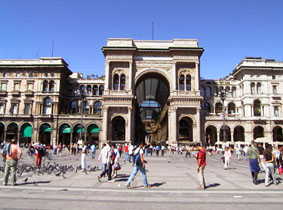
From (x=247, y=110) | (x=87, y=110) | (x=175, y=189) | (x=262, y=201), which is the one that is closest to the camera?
(x=262, y=201)

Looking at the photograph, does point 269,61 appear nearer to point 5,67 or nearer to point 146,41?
point 146,41

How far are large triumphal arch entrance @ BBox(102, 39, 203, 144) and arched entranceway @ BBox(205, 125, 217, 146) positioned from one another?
9295mm

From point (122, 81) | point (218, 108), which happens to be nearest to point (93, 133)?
point (122, 81)

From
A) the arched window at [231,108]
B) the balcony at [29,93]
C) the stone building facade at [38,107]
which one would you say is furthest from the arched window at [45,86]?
the arched window at [231,108]

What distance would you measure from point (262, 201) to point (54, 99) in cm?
5530

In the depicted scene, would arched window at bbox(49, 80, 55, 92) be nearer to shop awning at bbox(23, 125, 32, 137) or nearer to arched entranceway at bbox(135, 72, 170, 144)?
shop awning at bbox(23, 125, 32, 137)

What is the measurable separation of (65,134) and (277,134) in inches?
1944

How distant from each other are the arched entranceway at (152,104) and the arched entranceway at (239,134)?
16.6 meters

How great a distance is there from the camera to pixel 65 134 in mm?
58125

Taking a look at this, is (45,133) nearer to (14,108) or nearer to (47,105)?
(47,105)

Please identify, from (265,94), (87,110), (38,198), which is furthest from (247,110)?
(38,198)

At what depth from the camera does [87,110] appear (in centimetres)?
6475

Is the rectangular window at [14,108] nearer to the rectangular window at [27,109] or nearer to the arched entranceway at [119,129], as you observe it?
the rectangular window at [27,109]

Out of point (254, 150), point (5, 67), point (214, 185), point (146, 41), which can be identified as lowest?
point (214, 185)
